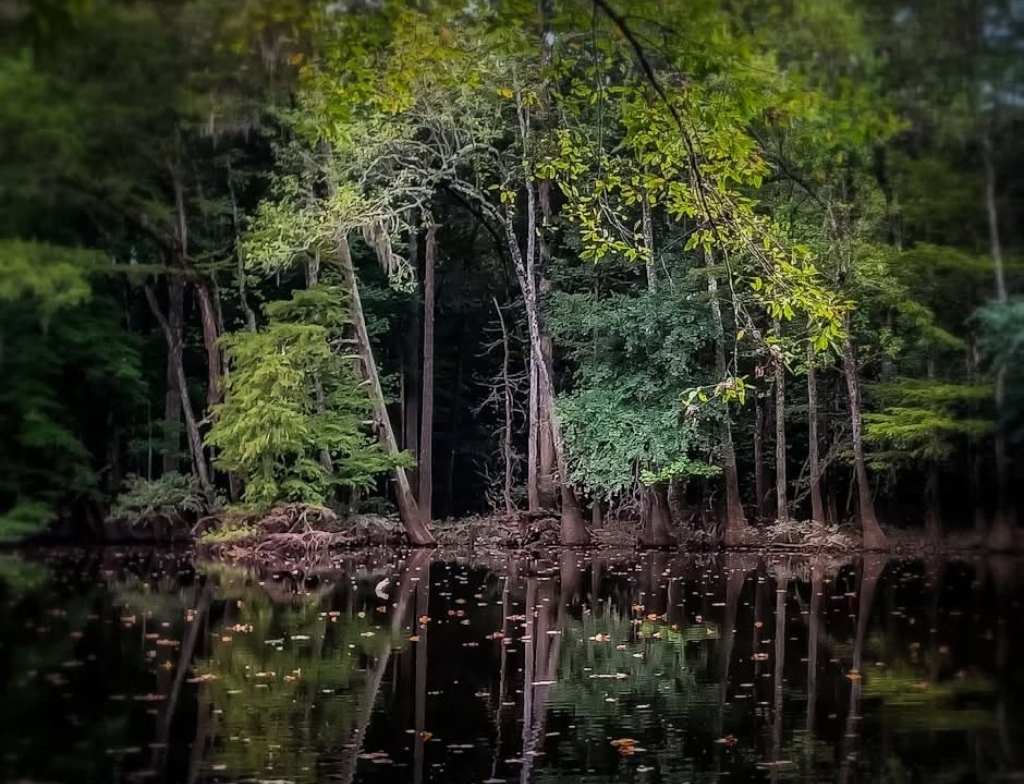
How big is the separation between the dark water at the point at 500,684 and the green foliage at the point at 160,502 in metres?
0.39

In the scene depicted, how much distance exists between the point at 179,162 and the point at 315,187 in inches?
501

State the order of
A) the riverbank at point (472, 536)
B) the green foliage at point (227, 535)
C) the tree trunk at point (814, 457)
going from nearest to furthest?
the green foliage at point (227, 535), the riverbank at point (472, 536), the tree trunk at point (814, 457)

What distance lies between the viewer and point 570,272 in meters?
22.1

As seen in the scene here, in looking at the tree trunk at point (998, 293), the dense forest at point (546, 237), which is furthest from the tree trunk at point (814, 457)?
the tree trunk at point (998, 293)

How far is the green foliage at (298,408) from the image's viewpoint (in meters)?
17.0

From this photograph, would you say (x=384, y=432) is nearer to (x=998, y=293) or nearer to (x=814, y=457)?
(x=814, y=457)

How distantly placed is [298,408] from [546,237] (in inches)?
252

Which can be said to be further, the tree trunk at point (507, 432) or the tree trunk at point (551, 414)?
the tree trunk at point (507, 432)

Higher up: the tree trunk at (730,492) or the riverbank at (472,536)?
the tree trunk at (730,492)

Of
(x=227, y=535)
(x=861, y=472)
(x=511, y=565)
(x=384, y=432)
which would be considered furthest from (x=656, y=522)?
(x=227, y=535)

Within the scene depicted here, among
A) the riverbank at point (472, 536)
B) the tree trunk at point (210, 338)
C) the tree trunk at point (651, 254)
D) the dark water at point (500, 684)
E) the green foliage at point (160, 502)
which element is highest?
the tree trunk at point (651, 254)

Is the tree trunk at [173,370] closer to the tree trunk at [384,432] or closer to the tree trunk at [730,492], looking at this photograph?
the tree trunk at [384,432]

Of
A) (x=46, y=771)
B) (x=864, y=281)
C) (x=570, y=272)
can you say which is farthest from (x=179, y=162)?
(x=570, y=272)

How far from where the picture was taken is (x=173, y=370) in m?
10.7
